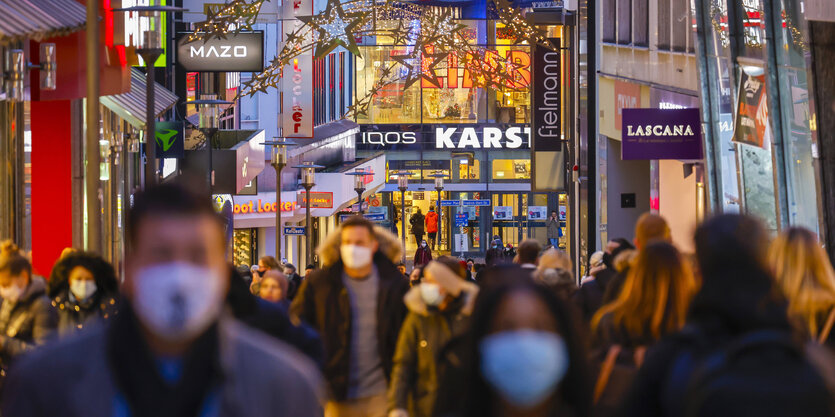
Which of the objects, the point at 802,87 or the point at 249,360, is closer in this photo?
the point at 249,360

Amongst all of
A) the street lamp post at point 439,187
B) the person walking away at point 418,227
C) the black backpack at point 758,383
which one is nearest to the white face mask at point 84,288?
the black backpack at point 758,383

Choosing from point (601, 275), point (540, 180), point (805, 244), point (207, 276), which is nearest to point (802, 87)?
point (601, 275)

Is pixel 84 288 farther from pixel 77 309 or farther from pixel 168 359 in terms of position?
pixel 168 359

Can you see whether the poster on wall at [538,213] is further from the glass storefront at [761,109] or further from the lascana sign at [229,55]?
the glass storefront at [761,109]

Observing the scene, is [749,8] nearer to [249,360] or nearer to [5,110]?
[5,110]

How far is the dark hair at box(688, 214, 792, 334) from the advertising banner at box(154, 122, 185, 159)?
76.1 ft

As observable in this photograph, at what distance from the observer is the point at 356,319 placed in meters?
7.54

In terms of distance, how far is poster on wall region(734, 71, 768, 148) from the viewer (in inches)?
634

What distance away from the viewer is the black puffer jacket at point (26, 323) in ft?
25.2

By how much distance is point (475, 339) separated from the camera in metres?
3.54

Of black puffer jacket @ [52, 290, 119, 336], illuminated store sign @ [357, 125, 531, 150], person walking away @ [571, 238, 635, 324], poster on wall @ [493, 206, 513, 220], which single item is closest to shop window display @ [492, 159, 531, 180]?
illuminated store sign @ [357, 125, 531, 150]

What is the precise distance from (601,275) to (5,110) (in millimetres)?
8937

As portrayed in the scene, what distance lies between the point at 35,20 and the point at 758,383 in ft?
35.8

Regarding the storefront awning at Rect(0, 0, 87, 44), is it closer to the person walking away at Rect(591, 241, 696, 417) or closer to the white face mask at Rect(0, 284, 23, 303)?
the white face mask at Rect(0, 284, 23, 303)
